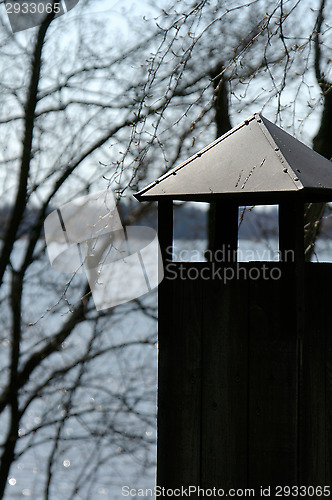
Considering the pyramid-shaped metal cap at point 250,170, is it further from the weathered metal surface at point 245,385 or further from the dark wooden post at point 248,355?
the weathered metal surface at point 245,385

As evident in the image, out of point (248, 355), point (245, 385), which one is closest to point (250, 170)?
point (248, 355)

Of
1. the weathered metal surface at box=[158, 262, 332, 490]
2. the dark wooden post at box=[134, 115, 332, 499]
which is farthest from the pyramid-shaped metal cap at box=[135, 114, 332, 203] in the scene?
the weathered metal surface at box=[158, 262, 332, 490]

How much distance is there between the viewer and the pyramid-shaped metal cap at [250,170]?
221cm

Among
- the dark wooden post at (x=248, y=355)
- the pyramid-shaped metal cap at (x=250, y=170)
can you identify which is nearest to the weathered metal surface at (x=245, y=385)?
the dark wooden post at (x=248, y=355)

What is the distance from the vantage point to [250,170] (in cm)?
229

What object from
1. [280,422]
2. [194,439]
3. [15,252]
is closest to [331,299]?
[280,422]

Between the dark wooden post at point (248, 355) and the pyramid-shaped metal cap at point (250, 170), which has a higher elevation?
the pyramid-shaped metal cap at point (250, 170)

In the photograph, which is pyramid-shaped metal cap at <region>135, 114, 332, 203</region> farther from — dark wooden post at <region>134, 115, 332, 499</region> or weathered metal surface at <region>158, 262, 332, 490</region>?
weathered metal surface at <region>158, 262, 332, 490</region>

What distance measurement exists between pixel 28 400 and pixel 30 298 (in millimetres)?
1333

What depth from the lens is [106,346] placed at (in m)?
9.17

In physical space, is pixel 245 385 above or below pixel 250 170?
below

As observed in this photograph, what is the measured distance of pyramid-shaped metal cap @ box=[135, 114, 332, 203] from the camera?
7.25 ft

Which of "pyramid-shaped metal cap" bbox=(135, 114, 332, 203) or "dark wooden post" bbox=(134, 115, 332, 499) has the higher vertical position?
"pyramid-shaped metal cap" bbox=(135, 114, 332, 203)

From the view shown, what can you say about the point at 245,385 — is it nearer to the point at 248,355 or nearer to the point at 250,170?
the point at 248,355
